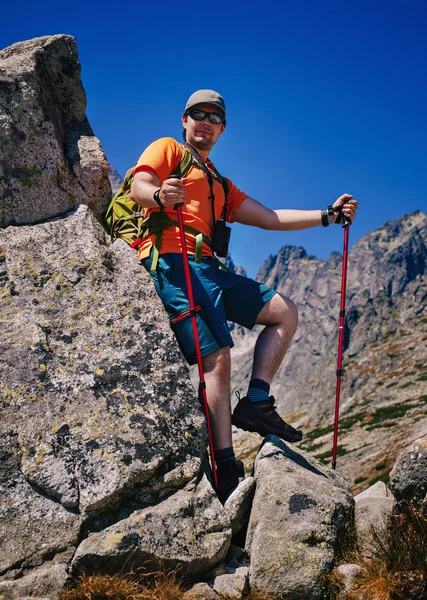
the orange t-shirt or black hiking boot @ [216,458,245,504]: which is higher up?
the orange t-shirt

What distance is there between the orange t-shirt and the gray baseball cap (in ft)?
2.70

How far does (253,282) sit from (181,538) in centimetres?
421

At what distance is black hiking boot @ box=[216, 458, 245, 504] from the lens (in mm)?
7184

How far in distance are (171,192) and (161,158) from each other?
1.03 metres

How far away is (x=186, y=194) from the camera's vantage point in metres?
7.84

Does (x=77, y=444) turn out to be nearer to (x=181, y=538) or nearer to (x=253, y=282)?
(x=181, y=538)

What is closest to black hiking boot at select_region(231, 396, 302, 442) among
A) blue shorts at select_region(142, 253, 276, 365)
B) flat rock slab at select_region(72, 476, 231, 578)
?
blue shorts at select_region(142, 253, 276, 365)

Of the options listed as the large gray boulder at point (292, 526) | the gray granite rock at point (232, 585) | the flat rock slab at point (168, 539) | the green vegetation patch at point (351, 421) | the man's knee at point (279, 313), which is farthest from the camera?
the green vegetation patch at point (351, 421)

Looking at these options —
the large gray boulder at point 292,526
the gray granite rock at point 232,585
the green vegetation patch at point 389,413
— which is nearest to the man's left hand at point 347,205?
the large gray boulder at point 292,526

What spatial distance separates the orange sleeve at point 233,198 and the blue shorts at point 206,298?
4.53 ft

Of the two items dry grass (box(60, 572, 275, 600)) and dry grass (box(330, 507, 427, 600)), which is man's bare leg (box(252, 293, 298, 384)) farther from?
dry grass (box(60, 572, 275, 600))

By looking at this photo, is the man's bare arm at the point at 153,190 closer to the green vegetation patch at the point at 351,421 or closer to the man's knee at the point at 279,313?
the man's knee at the point at 279,313

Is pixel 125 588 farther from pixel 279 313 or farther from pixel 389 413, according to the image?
pixel 389 413

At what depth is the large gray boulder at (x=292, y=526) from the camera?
19.5ft
